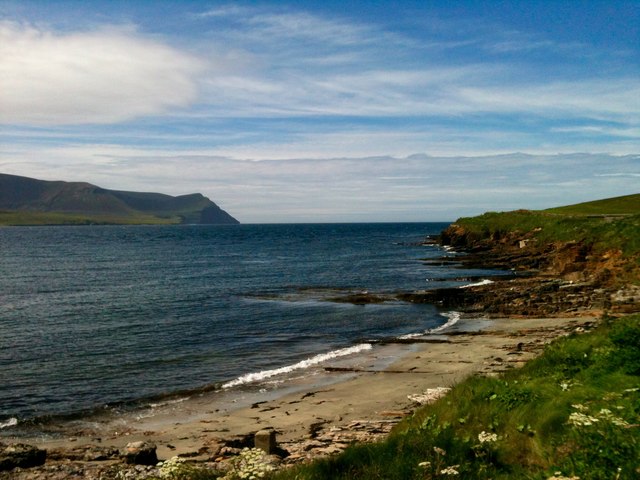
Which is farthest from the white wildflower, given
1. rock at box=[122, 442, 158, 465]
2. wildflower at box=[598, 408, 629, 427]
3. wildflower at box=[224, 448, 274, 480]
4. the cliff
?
the cliff

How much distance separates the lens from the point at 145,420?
18266 mm

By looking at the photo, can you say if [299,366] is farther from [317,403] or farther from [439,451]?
[439,451]

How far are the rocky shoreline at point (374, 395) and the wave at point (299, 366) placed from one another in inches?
67.4

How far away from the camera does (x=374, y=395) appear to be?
19688 mm

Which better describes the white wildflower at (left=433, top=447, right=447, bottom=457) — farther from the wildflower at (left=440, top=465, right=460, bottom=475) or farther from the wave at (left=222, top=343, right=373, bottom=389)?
the wave at (left=222, top=343, right=373, bottom=389)

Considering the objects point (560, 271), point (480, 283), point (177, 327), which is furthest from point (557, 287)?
point (177, 327)

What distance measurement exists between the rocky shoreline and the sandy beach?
5 centimetres

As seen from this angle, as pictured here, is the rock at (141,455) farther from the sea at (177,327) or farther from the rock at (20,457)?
the sea at (177,327)

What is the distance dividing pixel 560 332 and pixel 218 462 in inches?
804

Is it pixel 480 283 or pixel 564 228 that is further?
pixel 564 228

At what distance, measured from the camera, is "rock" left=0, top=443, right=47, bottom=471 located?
1312cm

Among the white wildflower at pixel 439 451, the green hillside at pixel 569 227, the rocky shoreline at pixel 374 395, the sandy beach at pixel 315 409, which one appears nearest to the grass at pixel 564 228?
the green hillside at pixel 569 227

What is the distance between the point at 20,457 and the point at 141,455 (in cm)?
319

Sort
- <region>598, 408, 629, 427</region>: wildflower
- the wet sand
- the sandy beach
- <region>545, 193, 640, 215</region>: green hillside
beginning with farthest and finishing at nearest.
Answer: <region>545, 193, 640, 215</region>: green hillside, the wet sand, the sandy beach, <region>598, 408, 629, 427</region>: wildflower
